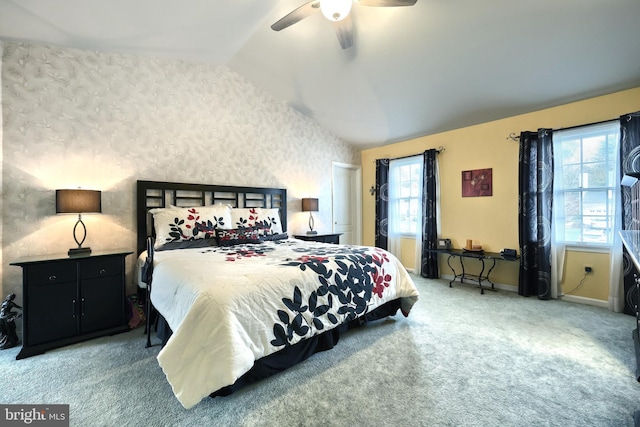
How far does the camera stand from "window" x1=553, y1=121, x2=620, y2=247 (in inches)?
124

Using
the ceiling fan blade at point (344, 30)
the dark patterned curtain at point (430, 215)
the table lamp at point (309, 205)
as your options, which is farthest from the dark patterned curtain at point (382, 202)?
the ceiling fan blade at point (344, 30)

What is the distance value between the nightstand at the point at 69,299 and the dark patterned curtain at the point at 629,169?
5.06 m

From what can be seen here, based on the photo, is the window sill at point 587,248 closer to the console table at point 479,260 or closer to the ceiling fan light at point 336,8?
the console table at point 479,260

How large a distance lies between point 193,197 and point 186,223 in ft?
1.98

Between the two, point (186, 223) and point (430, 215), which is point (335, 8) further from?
point (430, 215)

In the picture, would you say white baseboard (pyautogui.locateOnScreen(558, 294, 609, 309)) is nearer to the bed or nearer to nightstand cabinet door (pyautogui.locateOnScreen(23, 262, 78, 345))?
the bed

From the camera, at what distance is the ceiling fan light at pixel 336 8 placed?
2.07m

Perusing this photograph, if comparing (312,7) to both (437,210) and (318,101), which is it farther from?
(437,210)

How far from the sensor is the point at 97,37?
2771 millimetres

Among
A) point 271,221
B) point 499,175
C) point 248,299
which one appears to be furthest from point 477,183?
point 248,299

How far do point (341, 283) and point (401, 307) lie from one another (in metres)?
1.01

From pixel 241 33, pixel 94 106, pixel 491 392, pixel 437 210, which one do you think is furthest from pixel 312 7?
pixel 437 210

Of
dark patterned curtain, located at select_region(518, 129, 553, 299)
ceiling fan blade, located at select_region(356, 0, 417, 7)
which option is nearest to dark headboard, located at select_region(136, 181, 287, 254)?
ceiling fan blade, located at select_region(356, 0, 417, 7)

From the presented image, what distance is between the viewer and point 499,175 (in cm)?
392
